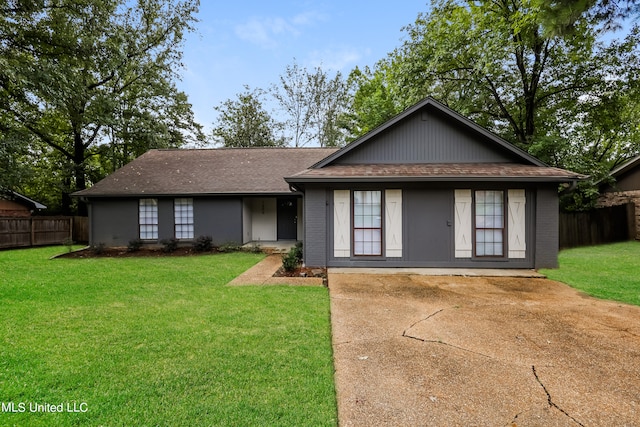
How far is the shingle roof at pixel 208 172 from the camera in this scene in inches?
481

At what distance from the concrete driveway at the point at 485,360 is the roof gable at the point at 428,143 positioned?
4.57 meters

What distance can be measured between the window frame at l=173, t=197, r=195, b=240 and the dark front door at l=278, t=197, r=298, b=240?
12.2 feet

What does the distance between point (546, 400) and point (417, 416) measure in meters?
1.16

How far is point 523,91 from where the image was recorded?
15828mm

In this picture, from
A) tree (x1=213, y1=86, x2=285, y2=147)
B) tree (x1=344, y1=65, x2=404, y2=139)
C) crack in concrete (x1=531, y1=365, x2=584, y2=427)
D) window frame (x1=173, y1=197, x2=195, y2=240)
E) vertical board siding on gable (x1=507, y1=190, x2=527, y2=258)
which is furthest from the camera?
tree (x1=213, y1=86, x2=285, y2=147)

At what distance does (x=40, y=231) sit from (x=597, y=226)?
25.4m

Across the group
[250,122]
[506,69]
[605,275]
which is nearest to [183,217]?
[605,275]

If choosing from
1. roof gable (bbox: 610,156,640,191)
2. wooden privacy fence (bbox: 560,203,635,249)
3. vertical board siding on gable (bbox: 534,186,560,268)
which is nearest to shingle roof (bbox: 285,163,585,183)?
vertical board siding on gable (bbox: 534,186,560,268)

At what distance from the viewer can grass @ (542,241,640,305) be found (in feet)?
19.1

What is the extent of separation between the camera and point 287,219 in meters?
14.1

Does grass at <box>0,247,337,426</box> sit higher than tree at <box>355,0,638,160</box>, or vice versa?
tree at <box>355,0,638,160</box>

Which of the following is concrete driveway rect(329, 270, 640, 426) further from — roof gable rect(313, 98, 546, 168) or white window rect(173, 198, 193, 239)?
white window rect(173, 198, 193, 239)

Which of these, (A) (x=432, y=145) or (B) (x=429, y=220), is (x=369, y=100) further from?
(B) (x=429, y=220)

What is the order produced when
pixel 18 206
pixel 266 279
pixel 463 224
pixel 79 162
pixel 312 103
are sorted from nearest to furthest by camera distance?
pixel 266 279 < pixel 463 224 < pixel 18 206 < pixel 79 162 < pixel 312 103
